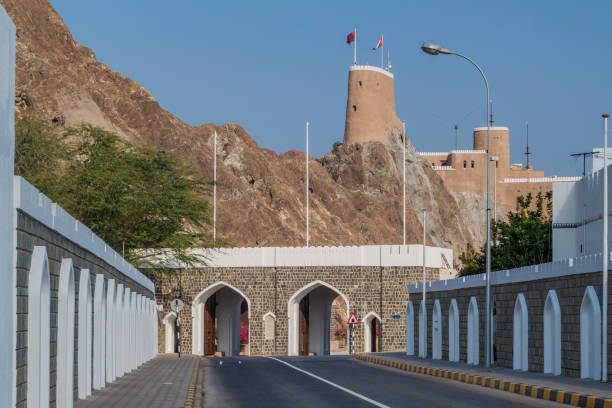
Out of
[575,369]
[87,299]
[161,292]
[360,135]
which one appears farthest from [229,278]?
[360,135]

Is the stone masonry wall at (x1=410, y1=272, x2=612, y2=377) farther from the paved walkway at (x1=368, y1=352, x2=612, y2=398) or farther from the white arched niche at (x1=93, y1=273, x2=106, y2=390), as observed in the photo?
the white arched niche at (x1=93, y1=273, x2=106, y2=390)

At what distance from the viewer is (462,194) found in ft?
354

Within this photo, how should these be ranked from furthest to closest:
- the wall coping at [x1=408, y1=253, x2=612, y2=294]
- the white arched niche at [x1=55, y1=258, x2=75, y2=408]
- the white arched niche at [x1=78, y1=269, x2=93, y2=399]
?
the wall coping at [x1=408, y1=253, x2=612, y2=294] < the white arched niche at [x1=78, y1=269, x2=93, y2=399] < the white arched niche at [x1=55, y1=258, x2=75, y2=408]

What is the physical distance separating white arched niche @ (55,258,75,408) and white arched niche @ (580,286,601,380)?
33.1 ft

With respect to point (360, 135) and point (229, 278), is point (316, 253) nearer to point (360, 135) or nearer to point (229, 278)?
point (229, 278)

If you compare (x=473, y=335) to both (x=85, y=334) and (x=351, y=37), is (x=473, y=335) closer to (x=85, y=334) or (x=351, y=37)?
(x=85, y=334)

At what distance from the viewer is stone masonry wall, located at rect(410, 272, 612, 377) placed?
18891mm

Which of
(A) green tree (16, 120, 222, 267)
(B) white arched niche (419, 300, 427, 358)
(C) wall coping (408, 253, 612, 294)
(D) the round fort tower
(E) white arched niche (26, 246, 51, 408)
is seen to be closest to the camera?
(E) white arched niche (26, 246, 51, 408)

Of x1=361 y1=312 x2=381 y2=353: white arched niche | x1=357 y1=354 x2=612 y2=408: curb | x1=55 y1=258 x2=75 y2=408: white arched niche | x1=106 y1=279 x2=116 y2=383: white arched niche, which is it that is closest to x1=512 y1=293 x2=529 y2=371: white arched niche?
x1=357 y1=354 x2=612 y2=408: curb

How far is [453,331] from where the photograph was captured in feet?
96.5

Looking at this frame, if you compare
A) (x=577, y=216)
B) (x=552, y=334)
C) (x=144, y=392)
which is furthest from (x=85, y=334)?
(x=577, y=216)

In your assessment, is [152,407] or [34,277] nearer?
[34,277]

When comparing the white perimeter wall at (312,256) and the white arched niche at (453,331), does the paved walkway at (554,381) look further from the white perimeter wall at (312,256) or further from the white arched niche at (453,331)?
the white perimeter wall at (312,256)

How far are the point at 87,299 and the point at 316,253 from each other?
33731mm
